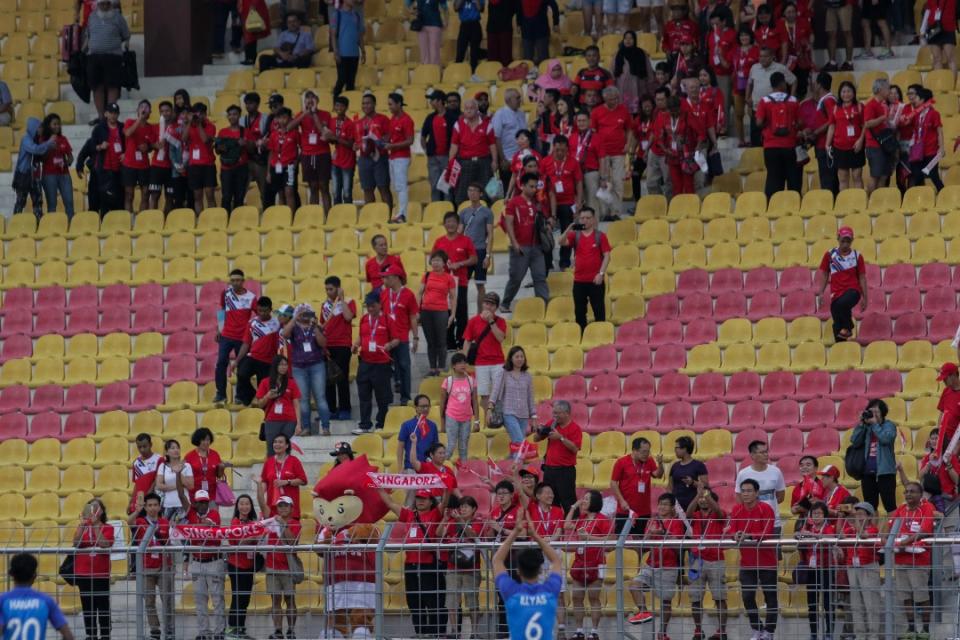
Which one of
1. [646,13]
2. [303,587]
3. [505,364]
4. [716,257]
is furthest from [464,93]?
[303,587]

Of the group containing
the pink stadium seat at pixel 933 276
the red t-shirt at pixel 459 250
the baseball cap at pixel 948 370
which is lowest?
the baseball cap at pixel 948 370

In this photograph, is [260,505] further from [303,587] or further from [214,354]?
[214,354]

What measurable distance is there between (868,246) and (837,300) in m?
1.54

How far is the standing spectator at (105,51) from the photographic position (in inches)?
1114

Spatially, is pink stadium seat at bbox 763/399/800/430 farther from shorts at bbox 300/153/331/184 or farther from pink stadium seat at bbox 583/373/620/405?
shorts at bbox 300/153/331/184

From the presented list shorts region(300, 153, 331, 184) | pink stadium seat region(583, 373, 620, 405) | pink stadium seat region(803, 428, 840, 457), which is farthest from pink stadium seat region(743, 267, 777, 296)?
shorts region(300, 153, 331, 184)

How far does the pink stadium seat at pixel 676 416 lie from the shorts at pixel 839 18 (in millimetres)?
7602

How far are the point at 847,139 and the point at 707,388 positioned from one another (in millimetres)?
4260

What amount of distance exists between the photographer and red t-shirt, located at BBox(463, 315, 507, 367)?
4136 mm

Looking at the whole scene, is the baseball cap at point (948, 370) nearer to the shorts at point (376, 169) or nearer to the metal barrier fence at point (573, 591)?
the metal barrier fence at point (573, 591)

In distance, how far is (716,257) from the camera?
23.2m

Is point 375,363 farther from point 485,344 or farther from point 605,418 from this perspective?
point 605,418

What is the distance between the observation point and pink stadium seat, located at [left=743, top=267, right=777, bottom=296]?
2264 cm

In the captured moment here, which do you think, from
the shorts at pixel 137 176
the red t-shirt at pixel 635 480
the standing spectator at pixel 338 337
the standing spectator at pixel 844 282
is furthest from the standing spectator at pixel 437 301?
the shorts at pixel 137 176
